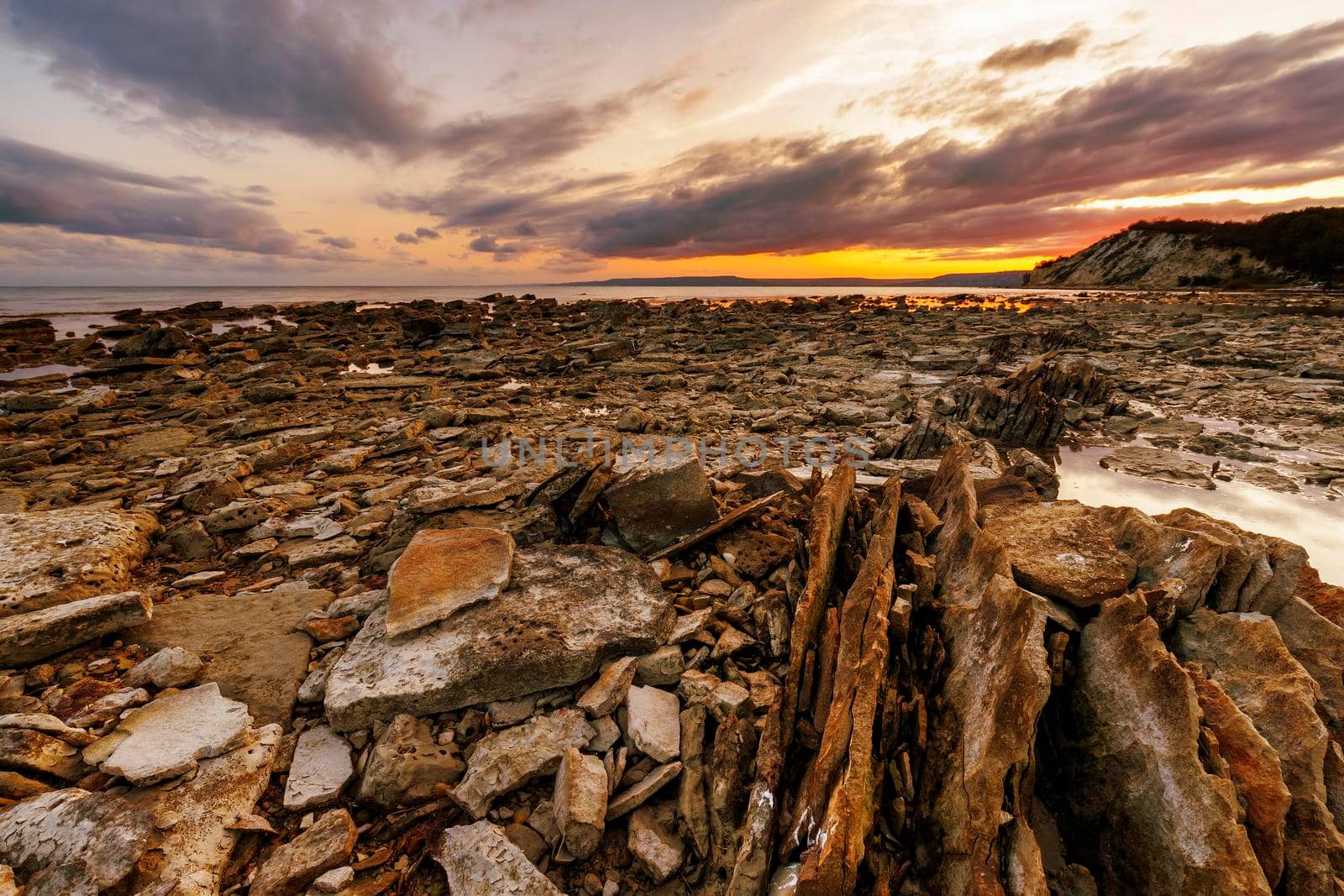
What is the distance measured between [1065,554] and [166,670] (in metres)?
6.01

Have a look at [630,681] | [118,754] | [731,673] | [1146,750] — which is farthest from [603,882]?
[118,754]

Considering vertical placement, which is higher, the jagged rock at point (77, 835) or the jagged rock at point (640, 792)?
the jagged rock at point (77, 835)

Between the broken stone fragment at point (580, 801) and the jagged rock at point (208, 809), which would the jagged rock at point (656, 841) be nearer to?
the broken stone fragment at point (580, 801)

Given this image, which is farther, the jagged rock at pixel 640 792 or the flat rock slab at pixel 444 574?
the flat rock slab at pixel 444 574

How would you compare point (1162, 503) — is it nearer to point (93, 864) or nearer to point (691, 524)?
point (691, 524)

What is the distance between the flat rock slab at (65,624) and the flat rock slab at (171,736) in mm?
954

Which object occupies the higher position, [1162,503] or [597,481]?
[597,481]

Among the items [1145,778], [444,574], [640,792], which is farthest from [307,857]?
[1145,778]

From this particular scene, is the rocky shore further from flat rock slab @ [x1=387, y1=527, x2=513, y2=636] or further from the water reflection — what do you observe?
the water reflection

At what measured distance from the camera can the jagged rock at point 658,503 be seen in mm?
4676

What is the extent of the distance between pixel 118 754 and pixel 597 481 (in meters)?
3.45

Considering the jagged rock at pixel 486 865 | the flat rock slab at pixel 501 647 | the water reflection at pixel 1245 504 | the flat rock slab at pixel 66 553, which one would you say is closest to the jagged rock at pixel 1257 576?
the water reflection at pixel 1245 504

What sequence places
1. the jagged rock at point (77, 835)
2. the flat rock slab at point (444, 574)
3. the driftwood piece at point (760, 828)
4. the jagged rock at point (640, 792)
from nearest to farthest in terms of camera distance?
the driftwood piece at point (760, 828) → the jagged rock at point (77, 835) → the jagged rock at point (640, 792) → the flat rock slab at point (444, 574)

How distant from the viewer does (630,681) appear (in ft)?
10.5
